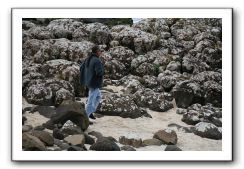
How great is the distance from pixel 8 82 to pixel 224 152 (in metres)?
2.15

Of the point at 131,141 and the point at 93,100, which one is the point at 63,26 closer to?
the point at 93,100

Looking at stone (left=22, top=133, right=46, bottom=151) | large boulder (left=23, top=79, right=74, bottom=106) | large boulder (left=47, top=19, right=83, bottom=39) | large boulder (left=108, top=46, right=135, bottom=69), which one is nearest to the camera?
stone (left=22, top=133, right=46, bottom=151)

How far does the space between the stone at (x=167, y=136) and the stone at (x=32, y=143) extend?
1077 millimetres

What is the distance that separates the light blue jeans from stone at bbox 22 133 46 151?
0.56m

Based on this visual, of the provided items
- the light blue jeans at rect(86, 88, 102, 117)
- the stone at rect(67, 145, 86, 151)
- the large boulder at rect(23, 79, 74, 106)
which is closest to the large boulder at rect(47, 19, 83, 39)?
the large boulder at rect(23, 79, 74, 106)

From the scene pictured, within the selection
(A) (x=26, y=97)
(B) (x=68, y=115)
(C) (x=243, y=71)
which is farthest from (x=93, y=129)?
(C) (x=243, y=71)

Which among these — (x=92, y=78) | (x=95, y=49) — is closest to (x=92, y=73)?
(x=92, y=78)

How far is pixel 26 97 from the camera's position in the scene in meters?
4.98

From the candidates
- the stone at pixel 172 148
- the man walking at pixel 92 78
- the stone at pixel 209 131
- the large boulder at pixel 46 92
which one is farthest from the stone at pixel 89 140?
the stone at pixel 209 131

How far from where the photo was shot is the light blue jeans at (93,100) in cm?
505

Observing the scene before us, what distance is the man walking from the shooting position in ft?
16.6

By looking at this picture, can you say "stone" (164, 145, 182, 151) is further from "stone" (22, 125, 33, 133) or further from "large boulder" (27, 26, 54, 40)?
"large boulder" (27, 26, 54, 40)

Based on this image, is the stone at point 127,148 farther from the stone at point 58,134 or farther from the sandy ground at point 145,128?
the stone at point 58,134

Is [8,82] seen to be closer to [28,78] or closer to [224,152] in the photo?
[28,78]
